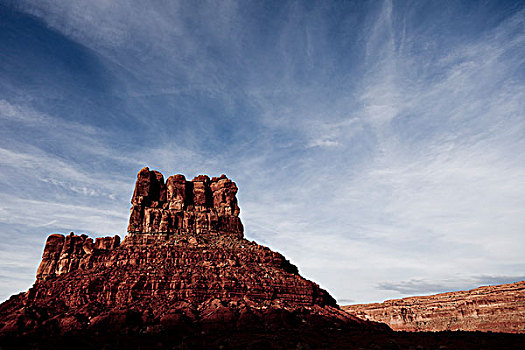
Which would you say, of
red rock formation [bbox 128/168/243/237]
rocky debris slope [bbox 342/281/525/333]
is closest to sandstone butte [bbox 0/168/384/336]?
red rock formation [bbox 128/168/243/237]

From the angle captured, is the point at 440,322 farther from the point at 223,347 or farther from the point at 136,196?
the point at 136,196

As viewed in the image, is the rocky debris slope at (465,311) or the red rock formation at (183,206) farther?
the red rock formation at (183,206)

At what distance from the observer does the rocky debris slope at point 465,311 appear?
70.2 meters

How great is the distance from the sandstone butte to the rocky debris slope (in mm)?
18015

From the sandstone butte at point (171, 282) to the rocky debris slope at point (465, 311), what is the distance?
18.0m

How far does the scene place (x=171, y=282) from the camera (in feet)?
218

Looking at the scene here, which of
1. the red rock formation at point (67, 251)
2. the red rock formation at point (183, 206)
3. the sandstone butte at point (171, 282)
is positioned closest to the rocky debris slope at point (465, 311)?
the sandstone butte at point (171, 282)

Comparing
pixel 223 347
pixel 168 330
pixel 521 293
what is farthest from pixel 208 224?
pixel 521 293

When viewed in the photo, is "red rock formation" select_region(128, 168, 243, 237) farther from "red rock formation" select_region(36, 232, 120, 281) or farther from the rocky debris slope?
the rocky debris slope

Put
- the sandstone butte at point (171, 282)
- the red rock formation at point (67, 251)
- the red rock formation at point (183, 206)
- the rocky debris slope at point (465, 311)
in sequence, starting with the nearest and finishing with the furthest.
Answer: the sandstone butte at point (171, 282) → the rocky debris slope at point (465, 311) → the red rock formation at point (183, 206) → the red rock formation at point (67, 251)

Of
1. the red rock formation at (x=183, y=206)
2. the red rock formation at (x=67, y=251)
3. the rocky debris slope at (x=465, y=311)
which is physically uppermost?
the red rock formation at (x=183, y=206)

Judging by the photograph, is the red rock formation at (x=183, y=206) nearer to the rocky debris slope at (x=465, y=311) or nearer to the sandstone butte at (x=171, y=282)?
the sandstone butte at (x=171, y=282)

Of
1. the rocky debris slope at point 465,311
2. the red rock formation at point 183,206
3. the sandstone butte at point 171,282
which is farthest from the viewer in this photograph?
the red rock formation at point 183,206

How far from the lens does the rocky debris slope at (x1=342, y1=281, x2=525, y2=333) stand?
70.2 metres
